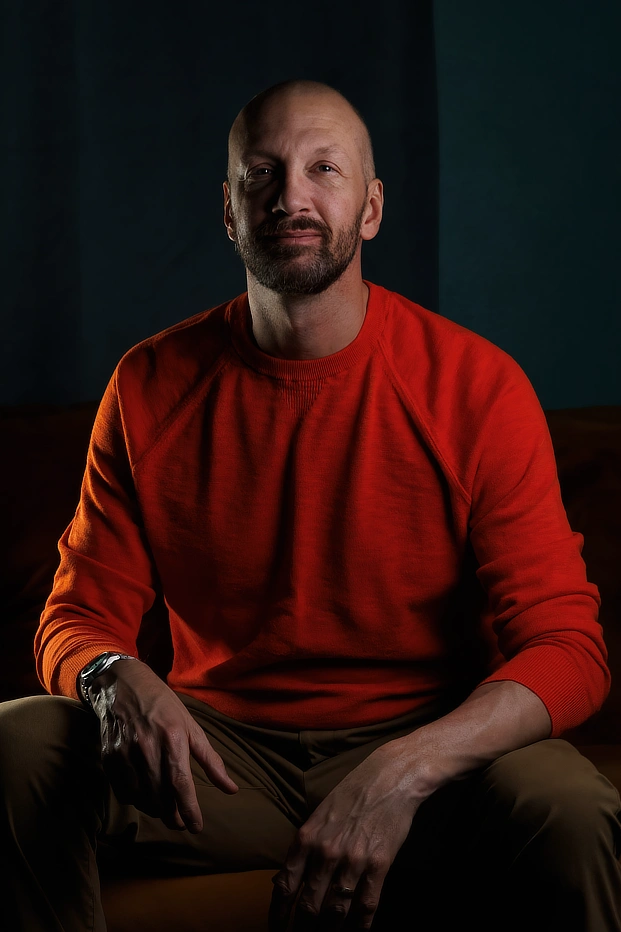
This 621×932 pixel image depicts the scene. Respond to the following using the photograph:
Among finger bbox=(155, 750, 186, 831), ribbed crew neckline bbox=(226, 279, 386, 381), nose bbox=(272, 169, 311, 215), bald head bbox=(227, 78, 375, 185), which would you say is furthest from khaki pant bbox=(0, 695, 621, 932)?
bald head bbox=(227, 78, 375, 185)

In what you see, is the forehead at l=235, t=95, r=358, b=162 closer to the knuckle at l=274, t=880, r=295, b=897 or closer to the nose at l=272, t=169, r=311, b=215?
the nose at l=272, t=169, r=311, b=215

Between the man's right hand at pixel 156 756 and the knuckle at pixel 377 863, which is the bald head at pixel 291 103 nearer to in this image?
the man's right hand at pixel 156 756

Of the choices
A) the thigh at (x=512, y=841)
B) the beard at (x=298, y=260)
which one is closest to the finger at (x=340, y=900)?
the thigh at (x=512, y=841)

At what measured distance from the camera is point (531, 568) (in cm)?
123

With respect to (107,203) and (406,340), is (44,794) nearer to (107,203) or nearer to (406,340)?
(406,340)

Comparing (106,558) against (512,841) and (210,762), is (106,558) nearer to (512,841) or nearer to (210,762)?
(210,762)

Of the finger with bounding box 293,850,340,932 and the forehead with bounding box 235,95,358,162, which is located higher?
the forehead with bounding box 235,95,358,162

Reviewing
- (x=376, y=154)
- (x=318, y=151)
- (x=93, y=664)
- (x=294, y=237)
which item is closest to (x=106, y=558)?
(x=93, y=664)

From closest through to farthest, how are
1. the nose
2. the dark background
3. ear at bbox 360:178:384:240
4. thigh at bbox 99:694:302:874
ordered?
thigh at bbox 99:694:302:874, the nose, ear at bbox 360:178:384:240, the dark background

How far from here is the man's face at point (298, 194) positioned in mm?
1370

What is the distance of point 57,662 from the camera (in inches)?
50.6

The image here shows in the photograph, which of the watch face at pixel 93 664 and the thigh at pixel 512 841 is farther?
the watch face at pixel 93 664

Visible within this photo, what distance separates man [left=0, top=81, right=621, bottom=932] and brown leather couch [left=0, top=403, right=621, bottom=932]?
0.84 ft

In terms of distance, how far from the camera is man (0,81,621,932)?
3.60ft
